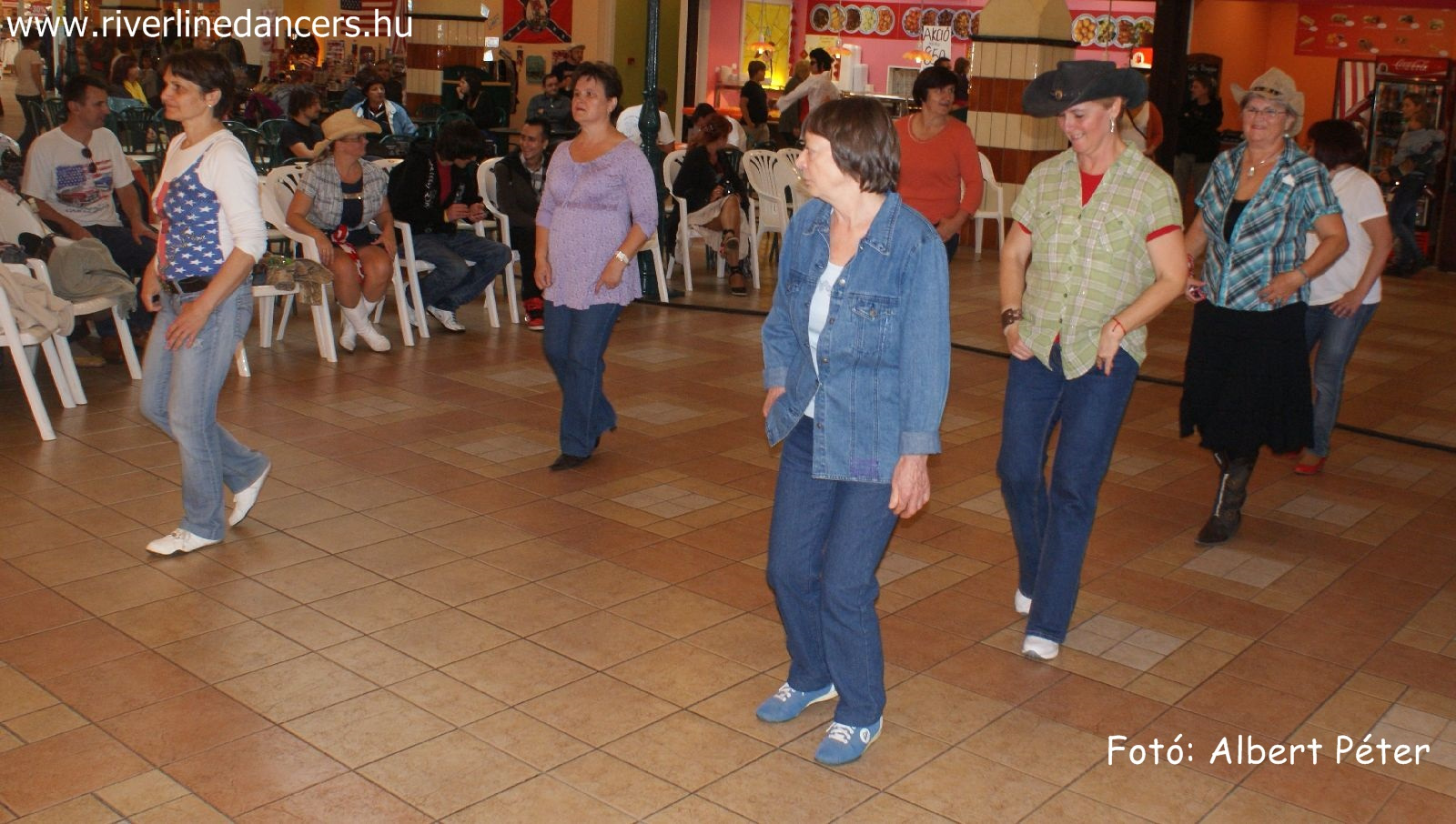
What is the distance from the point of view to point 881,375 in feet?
10.6

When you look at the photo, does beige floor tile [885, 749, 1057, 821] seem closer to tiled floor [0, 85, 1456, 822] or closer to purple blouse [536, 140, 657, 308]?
tiled floor [0, 85, 1456, 822]

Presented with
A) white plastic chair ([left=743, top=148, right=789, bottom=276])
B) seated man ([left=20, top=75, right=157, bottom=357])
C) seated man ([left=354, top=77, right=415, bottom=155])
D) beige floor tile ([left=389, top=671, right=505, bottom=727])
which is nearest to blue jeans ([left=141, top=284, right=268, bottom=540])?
beige floor tile ([left=389, top=671, right=505, bottom=727])

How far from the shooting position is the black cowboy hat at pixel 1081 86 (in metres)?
3.79

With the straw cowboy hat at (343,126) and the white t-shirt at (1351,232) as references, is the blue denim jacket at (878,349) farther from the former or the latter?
the straw cowboy hat at (343,126)

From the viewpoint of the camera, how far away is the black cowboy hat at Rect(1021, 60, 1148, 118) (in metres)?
3.79

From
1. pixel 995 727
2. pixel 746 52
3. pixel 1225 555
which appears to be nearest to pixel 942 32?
pixel 746 52

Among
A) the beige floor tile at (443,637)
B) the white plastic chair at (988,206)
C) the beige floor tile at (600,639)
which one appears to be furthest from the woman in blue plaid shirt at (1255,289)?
the white plastic chair at (988,206)

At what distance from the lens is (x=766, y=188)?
11078mm

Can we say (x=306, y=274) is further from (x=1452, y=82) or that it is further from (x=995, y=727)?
(x=1452, y=82)

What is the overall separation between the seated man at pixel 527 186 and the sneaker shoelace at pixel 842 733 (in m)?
5.82

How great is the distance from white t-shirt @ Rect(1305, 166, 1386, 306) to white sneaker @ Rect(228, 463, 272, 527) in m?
4.22

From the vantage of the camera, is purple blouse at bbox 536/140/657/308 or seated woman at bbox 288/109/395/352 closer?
purple blouse at bbox 536/140/657/308

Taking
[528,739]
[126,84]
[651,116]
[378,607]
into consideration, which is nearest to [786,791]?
[528,739]

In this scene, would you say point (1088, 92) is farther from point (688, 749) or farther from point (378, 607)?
point (378, 607)
